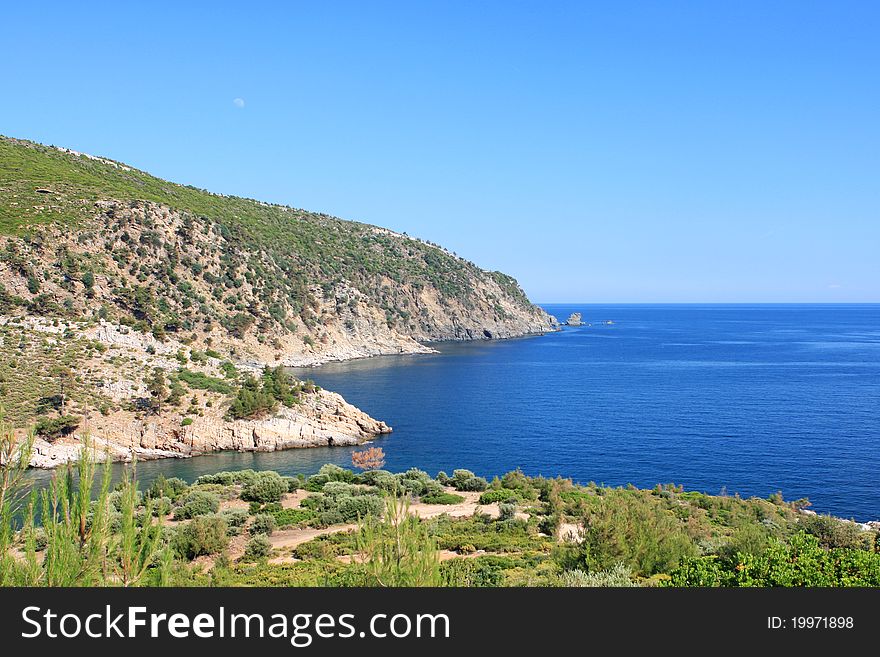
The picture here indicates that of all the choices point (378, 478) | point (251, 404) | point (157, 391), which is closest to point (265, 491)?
point (378, 478)

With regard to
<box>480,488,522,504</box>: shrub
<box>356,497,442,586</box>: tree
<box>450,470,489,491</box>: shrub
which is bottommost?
<box>450,470,489,491</box>: shrub

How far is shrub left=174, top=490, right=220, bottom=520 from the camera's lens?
27062mm

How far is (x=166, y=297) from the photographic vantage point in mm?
75375

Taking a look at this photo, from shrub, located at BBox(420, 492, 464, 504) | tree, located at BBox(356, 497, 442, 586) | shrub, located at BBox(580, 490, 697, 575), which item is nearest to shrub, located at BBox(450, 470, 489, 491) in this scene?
shrub, located at BBox(420, 492, 464, 504)

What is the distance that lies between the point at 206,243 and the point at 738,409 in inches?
2799

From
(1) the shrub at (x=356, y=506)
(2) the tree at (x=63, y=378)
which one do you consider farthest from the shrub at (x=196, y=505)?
(2) the tree at (x=63, y=378)

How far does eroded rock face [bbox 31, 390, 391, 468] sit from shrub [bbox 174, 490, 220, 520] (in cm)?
1466

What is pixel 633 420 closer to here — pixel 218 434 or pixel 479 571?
pixel 218 434

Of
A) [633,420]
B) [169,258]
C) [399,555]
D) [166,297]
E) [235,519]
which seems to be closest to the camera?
[399,555]

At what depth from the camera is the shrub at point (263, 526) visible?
24961 mm

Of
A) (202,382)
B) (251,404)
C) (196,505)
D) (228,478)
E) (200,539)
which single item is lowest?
(228,478)

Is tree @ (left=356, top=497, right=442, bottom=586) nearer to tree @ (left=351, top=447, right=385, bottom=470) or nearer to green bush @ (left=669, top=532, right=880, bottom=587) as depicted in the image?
green bush @ (left=669, top=532, right=880, bottom=587)

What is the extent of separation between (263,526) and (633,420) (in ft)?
138

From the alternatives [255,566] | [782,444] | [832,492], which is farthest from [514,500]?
[782,444]
